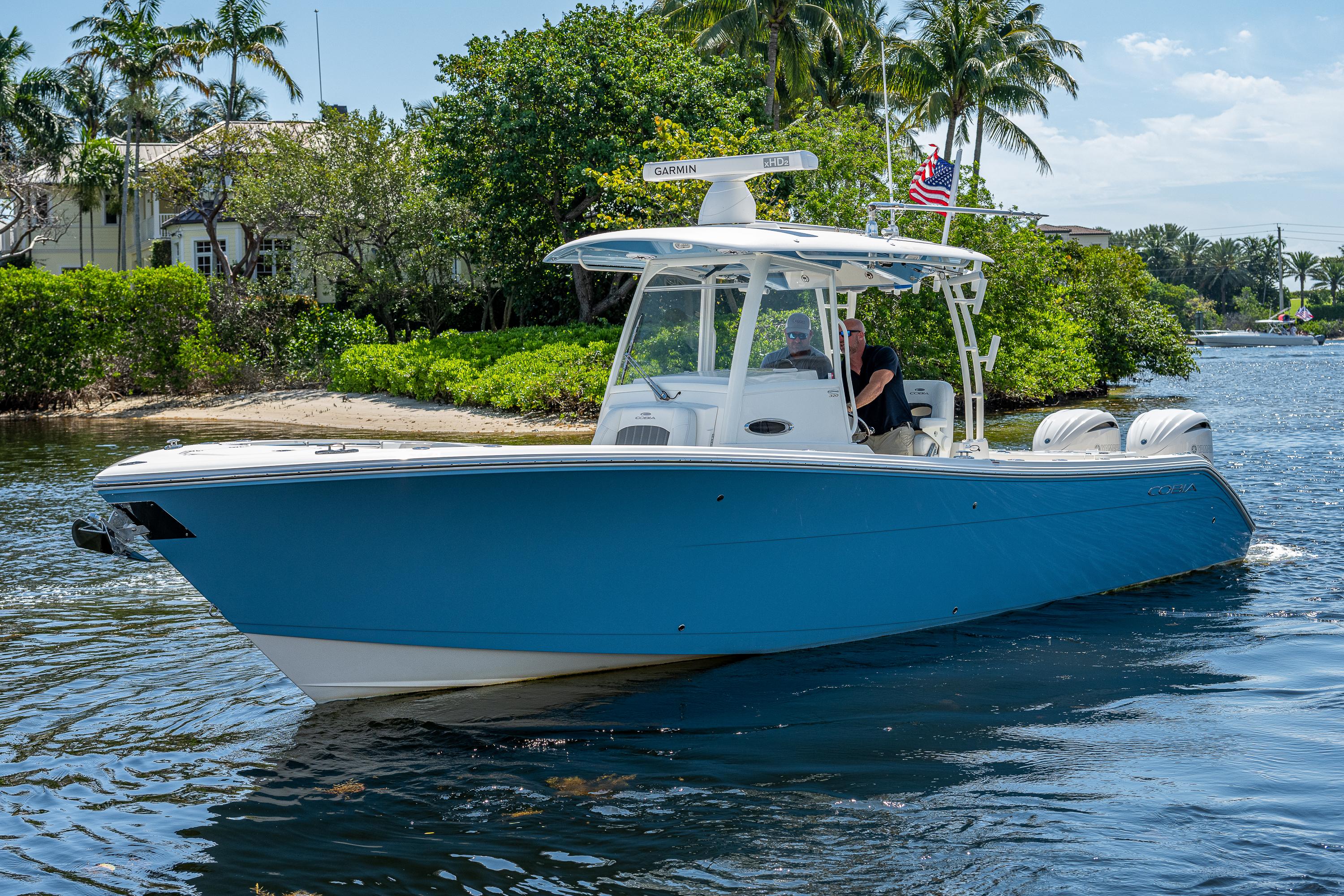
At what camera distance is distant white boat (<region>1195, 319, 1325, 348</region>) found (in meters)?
82.8

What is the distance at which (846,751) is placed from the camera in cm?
564

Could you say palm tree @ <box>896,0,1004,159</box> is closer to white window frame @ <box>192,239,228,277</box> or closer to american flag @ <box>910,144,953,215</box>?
white window frame @ <box>192,239,228,277</box>

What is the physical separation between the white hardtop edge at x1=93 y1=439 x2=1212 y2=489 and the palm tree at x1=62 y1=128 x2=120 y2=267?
145ft

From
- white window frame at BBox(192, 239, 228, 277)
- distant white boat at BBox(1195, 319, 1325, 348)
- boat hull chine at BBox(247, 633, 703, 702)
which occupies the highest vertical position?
white window frame at BBox(192, 239, 228, 277)

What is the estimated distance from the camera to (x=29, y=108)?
4519 centimetres

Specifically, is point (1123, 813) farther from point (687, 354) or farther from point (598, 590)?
point (687, 354)

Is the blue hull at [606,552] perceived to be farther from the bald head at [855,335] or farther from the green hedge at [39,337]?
the green hedge at [39,337]

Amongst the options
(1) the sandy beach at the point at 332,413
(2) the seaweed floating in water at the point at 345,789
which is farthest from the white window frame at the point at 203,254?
(2) the seaweed floating in water at the point at 345,789

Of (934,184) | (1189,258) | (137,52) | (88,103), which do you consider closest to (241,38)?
(137,52)

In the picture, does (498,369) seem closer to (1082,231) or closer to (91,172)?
(91,172)

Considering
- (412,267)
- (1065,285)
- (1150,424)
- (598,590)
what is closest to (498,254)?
(412,267)

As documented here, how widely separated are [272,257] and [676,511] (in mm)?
32167

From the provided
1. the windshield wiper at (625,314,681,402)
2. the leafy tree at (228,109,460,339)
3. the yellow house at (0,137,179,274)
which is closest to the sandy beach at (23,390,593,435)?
the leafy tree at (228,109,460,339)

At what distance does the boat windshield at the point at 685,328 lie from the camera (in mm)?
7133
